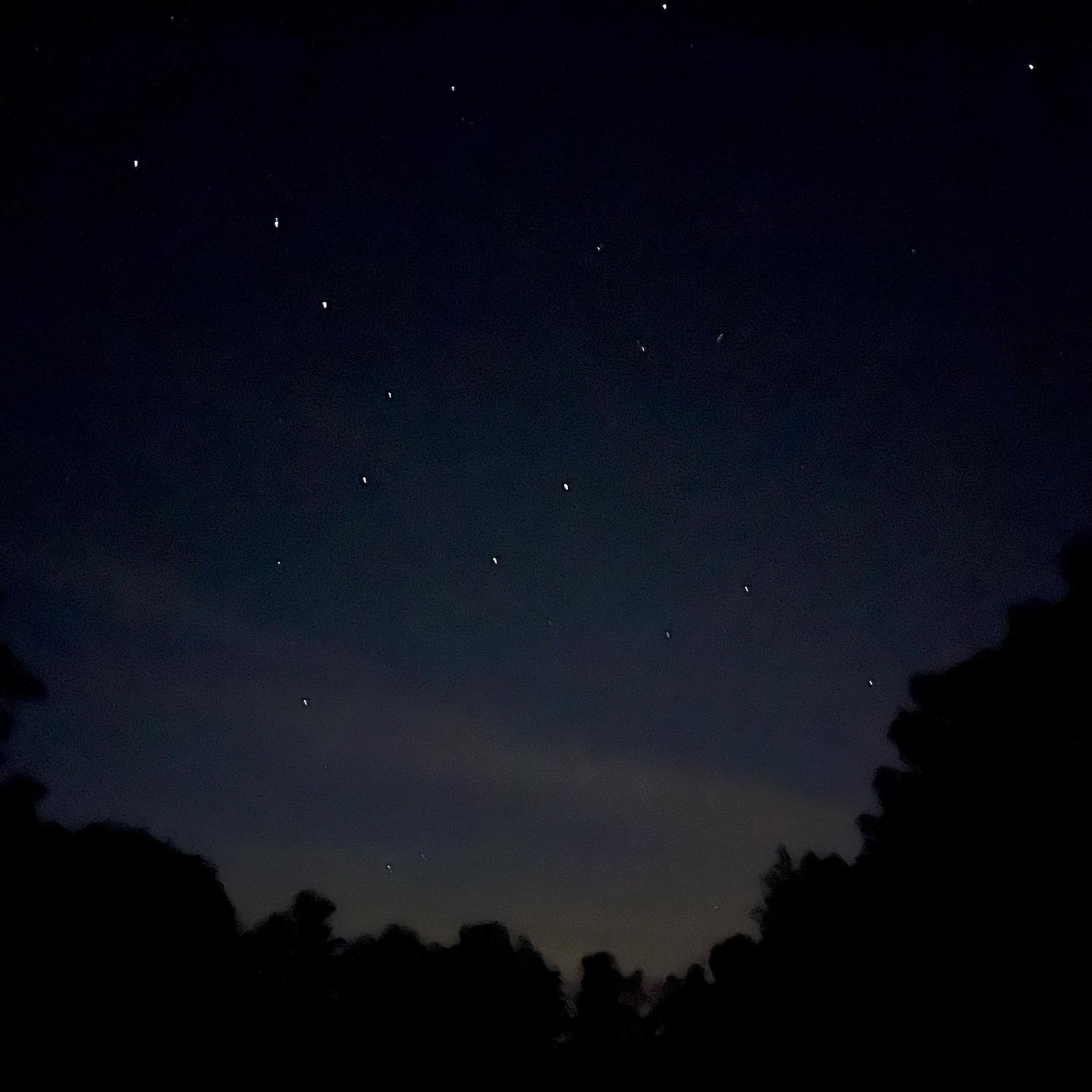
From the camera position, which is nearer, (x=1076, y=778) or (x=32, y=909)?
(x=1076, y=778)

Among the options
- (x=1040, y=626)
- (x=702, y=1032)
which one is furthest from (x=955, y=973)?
(x=702, y=1032)

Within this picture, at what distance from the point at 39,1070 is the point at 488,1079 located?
50.6ft

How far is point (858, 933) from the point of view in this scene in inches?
574

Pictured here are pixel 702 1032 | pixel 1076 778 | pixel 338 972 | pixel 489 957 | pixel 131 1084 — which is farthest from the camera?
→ pixel 489 957

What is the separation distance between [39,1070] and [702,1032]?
38.8 feet

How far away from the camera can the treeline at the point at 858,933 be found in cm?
1152

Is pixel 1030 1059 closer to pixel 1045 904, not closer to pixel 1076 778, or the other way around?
pixel 1045 904

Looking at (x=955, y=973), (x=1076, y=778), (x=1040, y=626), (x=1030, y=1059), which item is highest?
(x=1040, y=626)

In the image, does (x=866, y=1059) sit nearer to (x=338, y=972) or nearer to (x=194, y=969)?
(x=194, y=969)

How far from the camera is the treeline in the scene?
11516 mm

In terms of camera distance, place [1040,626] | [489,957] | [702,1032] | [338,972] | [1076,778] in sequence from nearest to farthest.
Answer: [1076,778] → [1040,626] → [702,1032] → [338,972] → [489,957]

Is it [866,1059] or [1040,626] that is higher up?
[1040,626]

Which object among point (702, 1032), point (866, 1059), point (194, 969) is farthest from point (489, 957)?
point (866, 1059)

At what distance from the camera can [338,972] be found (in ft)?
84.9
